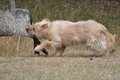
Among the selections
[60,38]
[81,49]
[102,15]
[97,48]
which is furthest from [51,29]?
[102,15]

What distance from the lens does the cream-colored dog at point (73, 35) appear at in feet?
34.8

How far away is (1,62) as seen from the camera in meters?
9.81

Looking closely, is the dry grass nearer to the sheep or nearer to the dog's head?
the dog's head

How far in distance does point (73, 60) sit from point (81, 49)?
3194mm

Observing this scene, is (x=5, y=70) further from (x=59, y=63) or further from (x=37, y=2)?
(x=37, y=2)

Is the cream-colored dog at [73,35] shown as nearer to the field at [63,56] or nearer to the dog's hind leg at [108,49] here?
the dog's hind leg at [108,49]

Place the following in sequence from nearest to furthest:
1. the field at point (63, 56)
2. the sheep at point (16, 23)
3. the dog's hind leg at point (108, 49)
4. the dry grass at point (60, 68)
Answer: the dry grass at point (60, 68) < the field at point (63, 56) < the dog's hind leg at point (108, 49) < the sheep at point (16, 23)

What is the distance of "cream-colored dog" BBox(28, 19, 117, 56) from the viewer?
34.8ft

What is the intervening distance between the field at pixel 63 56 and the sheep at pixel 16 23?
1.80 ft

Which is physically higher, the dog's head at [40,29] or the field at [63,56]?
the dog's head at [40,29]

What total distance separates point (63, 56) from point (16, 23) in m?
1.68

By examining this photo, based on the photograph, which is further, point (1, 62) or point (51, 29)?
point (51, 29)

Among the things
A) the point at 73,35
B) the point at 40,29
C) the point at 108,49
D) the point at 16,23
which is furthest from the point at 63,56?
the point at 16,23

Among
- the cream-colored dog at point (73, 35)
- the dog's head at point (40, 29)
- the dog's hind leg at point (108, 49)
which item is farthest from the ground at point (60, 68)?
the dog's head at point (40, 29)
